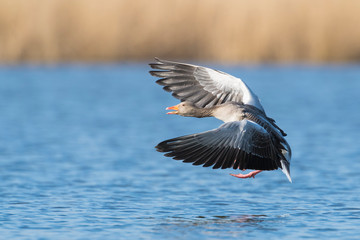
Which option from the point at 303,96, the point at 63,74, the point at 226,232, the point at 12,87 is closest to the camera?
the point at 226,232

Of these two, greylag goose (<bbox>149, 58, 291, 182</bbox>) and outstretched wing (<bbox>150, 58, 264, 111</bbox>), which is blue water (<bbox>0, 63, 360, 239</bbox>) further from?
outstretched wing (<bbox>150, 58, 264, 111</bbox>)

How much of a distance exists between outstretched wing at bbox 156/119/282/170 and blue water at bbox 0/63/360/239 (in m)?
0.72

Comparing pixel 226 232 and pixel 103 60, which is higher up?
pixel 103 60

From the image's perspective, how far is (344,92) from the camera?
24.7m

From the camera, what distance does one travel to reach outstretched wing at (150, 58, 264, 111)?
960 cm

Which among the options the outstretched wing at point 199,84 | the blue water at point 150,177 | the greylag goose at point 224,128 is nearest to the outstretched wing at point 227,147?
the greylag goose at point 224,128

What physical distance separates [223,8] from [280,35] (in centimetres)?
256

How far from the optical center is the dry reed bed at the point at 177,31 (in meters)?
26.5

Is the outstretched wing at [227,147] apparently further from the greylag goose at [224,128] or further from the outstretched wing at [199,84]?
the outstretched wing at [199,84]

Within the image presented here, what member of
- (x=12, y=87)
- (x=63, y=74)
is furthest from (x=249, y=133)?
(x=63, y=74)

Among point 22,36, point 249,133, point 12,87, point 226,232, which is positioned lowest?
point 226,232

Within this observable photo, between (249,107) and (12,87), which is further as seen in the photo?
(12,87)

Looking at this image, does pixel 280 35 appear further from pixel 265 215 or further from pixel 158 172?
pixel 265 215

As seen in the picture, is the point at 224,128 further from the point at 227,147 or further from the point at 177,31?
the point at 177,31
